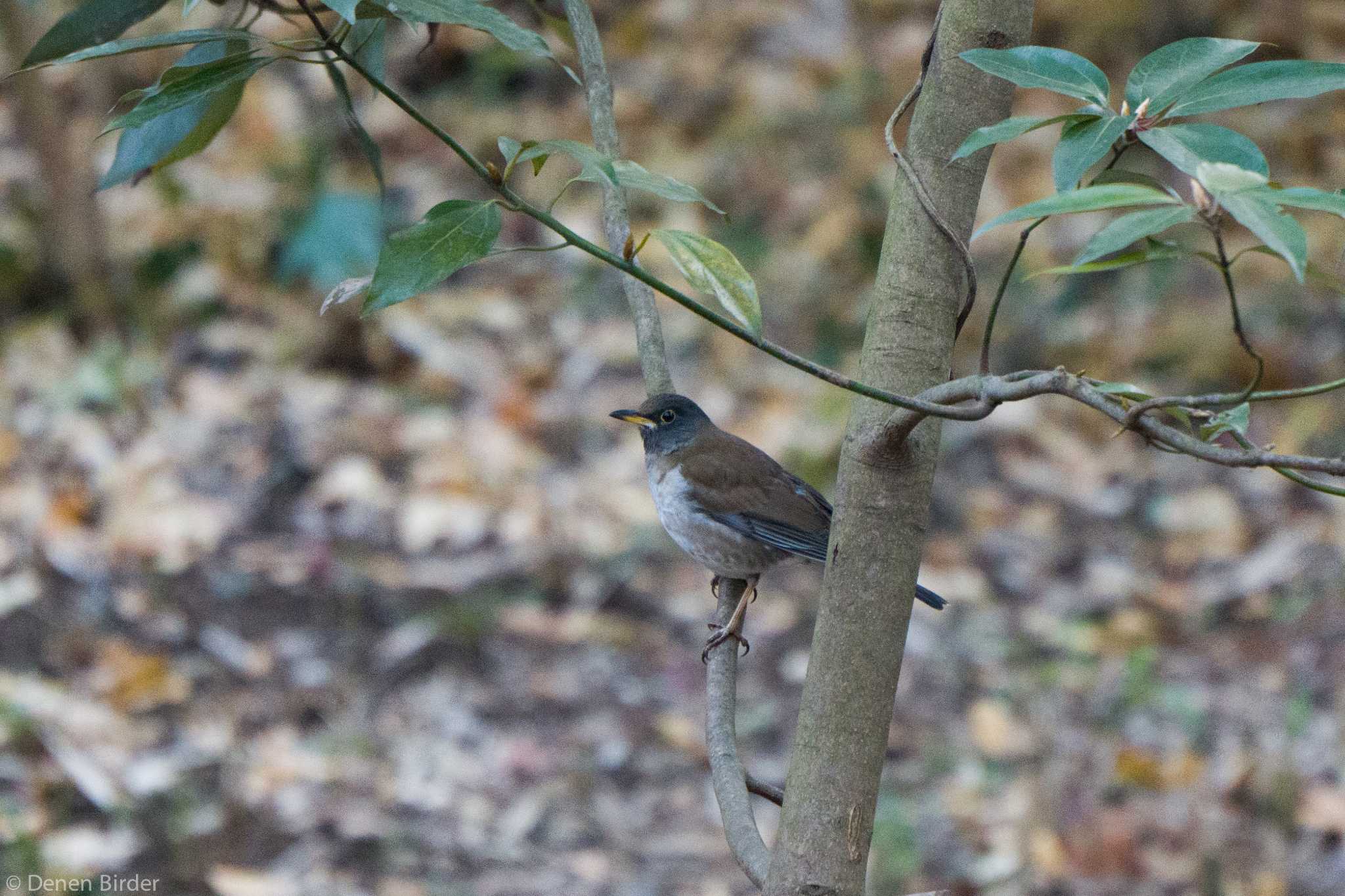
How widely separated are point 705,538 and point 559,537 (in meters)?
2.22

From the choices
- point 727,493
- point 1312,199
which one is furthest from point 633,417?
point 1312,199

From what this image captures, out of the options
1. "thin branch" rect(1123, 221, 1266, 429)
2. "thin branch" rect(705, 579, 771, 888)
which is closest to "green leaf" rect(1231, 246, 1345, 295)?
"thin branch" rect(1123, 221, 1266, 429)

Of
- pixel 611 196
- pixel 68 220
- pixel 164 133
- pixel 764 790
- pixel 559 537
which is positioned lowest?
pixel 764 790

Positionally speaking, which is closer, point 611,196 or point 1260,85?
point 1260,85

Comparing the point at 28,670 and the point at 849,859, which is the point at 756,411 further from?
the point at 849,859

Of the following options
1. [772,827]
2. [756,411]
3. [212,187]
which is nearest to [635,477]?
[756,411]

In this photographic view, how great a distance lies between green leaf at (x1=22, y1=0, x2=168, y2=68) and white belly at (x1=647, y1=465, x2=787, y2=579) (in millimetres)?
1789

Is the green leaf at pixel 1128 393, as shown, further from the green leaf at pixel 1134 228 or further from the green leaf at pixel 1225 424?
the green leaf at pixel 1134 228

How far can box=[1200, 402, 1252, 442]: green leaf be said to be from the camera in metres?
1.10

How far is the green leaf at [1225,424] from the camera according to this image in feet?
3.62

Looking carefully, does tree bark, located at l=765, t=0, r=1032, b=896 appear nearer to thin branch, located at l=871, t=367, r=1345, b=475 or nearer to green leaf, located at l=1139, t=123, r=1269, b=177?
thin branch, located at l=871, t=367, r=1345, b=475

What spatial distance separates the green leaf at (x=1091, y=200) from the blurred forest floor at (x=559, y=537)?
334cm

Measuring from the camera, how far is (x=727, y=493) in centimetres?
349

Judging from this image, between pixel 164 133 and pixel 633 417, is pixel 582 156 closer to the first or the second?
pixel 164 133
